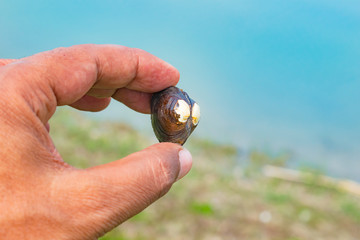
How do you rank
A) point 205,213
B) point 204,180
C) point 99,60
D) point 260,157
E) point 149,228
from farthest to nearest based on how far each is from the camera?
point 260,157 < point 204,180 < point 205,213 < point 149,228 < point 99,60

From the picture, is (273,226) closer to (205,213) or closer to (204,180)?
(205,213)

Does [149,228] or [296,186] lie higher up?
[149,228]

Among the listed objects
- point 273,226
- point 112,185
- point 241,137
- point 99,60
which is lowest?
point 241,137

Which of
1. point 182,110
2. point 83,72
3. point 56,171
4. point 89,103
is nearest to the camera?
point 56,171

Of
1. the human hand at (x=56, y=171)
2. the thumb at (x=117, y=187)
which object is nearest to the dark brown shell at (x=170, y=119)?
the human hand at (x=56, y=171)

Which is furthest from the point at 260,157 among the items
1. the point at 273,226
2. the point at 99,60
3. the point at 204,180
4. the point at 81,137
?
the point at 99,60

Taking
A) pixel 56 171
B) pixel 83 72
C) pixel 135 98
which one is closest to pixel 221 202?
pixel 135 98

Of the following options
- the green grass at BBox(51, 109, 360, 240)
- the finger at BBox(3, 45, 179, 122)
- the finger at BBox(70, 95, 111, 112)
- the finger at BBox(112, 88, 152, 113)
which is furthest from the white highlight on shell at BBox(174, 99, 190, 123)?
the green grass at BBox(51, 109, 360, 240)

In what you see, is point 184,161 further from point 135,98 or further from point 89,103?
point 89,103
